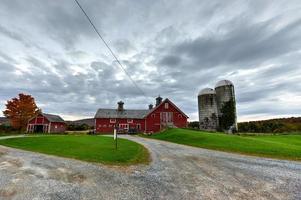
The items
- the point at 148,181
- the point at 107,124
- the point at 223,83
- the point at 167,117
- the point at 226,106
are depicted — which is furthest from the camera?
the point at 107,124

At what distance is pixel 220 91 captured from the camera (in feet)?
119

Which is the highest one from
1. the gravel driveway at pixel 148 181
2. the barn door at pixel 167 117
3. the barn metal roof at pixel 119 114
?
the barn metal roof at pixel 119 114

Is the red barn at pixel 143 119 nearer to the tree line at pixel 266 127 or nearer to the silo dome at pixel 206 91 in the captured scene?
the silo dome at pixel 206 91

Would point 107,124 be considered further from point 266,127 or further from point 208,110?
point 266,127

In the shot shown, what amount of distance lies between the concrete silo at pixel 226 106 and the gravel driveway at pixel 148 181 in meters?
25.5

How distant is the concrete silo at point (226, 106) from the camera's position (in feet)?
113

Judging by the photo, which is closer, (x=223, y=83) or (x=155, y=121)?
(x=223, y=83)

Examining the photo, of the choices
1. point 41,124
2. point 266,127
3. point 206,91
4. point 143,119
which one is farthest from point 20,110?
point 266,127

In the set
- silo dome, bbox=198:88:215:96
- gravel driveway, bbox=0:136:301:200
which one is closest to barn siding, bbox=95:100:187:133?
silo dome, bbox=198:88:215:96

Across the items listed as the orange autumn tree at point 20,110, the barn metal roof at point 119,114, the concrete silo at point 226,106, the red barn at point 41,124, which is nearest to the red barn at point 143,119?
the barn metal roof at point 119,114

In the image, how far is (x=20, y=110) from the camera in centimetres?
4859

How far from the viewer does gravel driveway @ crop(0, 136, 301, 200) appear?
19.8 ft

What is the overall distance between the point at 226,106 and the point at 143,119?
19.5m

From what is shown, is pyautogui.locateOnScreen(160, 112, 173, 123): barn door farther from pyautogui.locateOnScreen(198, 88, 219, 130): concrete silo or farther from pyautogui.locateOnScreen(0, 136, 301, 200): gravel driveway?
pyautogui.locateOnScreen(0, 136, 301, 200): gravel driveway
